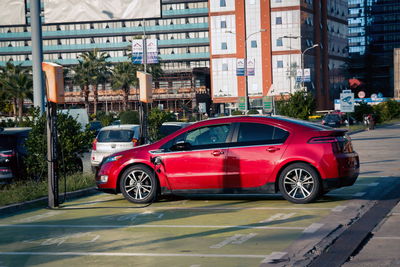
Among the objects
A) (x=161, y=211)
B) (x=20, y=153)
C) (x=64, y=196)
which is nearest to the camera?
(x=161, y=211)

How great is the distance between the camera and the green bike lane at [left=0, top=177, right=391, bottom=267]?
7562mm

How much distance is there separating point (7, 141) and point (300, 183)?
7768mm

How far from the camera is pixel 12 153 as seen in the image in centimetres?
1559

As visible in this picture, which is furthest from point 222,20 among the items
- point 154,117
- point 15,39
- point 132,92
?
point 154,117

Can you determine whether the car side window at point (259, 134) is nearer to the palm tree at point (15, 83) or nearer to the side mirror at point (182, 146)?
the side mirror at point (182, 146)

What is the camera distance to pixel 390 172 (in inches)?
676

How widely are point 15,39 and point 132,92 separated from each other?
79.6 ft

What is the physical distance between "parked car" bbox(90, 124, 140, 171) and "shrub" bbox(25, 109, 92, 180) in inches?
102

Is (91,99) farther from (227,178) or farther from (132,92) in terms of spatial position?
(227,178)

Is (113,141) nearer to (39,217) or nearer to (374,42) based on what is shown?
(39,217)

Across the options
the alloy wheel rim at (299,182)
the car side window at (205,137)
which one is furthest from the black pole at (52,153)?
the alloy wheel rim at (299,182)

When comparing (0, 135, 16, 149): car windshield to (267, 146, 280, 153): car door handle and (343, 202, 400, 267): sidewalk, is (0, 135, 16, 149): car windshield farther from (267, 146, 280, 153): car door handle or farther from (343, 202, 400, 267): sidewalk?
(343, 202, 400, 267): sidewalk

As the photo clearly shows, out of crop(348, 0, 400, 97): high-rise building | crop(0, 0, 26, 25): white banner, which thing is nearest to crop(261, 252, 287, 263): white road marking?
crop(0, 0, 26, 25): white banner

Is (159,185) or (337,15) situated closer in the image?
(159,185)
